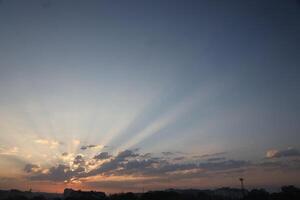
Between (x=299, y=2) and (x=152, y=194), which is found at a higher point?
(x=299, y=2)

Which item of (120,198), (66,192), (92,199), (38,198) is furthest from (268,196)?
(66,192)

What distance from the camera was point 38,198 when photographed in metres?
118

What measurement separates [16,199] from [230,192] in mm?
130032

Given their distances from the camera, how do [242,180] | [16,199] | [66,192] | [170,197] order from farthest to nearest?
[66,192], [16,199], [170,197], [242,180]

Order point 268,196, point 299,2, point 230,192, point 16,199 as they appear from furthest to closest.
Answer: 1. point 230,192
2. point 16,199
3. point 268,196
4. point 299,2

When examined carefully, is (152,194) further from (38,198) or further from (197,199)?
(38,198)

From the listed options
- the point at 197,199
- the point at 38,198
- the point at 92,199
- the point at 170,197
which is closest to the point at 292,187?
the point at 197,199

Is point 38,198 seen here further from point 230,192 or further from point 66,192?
point 230,192

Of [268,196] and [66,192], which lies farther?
[66,192]

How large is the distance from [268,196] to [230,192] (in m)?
90.5

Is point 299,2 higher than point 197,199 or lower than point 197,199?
higher

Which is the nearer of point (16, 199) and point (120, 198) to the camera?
point (120, 198)

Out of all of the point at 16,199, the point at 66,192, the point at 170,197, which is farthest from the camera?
the point at 66,192

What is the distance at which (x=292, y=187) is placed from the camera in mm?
110438
